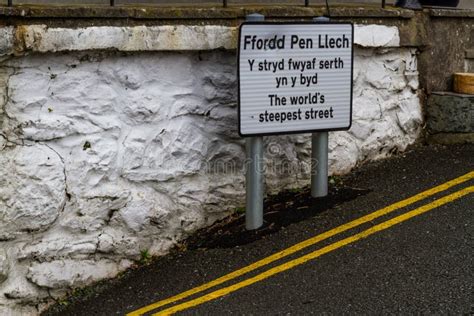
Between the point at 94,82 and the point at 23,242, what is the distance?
3.39 feet

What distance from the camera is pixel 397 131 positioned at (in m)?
6.48

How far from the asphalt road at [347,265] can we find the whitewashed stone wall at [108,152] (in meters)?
0.22

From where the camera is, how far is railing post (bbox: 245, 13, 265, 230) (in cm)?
524

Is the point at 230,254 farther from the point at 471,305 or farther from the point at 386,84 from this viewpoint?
the point at 386,84

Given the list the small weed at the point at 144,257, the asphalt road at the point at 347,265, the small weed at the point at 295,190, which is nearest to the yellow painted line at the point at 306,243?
the asphalt road at the point at 347,265

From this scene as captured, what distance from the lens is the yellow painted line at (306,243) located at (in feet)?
15.5

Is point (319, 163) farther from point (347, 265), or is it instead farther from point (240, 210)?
point (347, 265)

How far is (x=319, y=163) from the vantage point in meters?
5.58

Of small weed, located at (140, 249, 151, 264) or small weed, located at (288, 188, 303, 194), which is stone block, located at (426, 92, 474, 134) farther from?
small weed, located at (140, 249, 151, 264)

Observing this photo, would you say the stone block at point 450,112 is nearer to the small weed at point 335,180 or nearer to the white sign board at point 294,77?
the small weed at point 335,180

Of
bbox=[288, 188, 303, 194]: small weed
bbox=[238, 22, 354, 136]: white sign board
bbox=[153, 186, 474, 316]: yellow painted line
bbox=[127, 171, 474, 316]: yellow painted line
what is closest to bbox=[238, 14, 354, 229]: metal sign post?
bbox=[238, 22, 354, 136]: white sign board

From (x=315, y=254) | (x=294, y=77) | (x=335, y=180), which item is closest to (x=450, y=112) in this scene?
(x=335, y=180)

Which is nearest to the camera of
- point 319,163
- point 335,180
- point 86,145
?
point 86,145

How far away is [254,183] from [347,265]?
2.94ft
